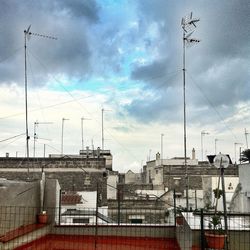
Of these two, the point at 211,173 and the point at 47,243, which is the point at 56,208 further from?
the point at 211,173

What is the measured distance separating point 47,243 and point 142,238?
2.36m

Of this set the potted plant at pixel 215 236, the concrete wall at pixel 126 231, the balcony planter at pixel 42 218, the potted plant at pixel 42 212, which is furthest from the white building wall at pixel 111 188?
the potted plant at pixel 215 236

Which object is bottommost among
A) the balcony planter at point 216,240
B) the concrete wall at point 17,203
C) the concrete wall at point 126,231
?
the concrete wall at point 126,231

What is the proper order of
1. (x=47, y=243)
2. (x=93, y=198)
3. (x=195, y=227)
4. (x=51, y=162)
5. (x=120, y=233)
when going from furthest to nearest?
(x=51, y=162) < (x=93, y=198) < (x=120, y=233) < (x=47, y=243) < (x=195, y=227)

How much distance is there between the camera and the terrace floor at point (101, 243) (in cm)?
859

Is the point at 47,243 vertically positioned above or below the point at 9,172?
below

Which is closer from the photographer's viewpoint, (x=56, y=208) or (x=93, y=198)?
(x=56, y=208)

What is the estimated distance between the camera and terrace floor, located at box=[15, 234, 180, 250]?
859cm

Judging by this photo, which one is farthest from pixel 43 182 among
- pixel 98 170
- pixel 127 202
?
pixel 98 170

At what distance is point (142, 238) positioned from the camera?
9.29 metres

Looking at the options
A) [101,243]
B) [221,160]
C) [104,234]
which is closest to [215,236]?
[221,160]

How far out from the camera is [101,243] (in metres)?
8.96

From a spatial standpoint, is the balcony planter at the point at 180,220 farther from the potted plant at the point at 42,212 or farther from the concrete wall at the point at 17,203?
the concrete wall at the point at 17,203

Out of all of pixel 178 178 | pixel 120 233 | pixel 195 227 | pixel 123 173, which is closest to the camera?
pixel 195 227
